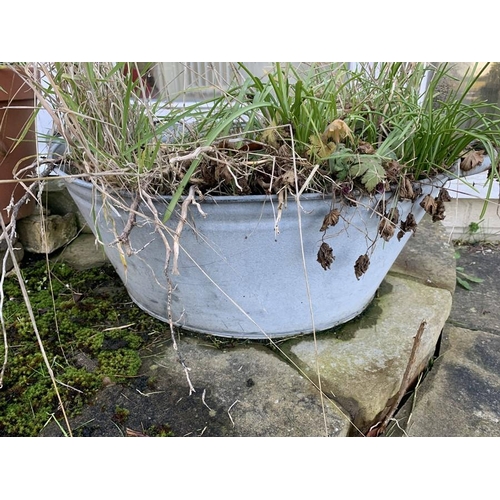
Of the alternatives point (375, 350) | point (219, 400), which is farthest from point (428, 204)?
point (219, 400)

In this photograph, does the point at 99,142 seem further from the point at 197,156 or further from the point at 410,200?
the point at 410,200

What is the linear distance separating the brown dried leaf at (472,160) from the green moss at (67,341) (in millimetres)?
822

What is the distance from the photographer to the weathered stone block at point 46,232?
1.50 meters

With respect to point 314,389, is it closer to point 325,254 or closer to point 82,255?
point 325,254

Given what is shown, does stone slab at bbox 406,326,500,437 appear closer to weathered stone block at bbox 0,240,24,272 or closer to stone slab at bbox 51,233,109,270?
stone slab at bbox 51,233,109,270

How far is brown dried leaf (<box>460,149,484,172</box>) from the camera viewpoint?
91 centimetres

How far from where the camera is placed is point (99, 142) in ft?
3.18

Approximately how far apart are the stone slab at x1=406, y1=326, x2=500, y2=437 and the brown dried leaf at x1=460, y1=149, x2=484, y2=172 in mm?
550

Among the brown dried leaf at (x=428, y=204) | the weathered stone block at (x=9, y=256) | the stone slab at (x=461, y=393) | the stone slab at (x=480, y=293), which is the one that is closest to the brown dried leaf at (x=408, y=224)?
the brown dried leaf at (x=428, y=204)

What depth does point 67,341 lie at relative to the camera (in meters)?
1.11

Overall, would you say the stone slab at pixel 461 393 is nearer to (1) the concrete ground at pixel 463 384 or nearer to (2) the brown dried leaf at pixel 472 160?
(1) the concrete ground at pixel 463 384

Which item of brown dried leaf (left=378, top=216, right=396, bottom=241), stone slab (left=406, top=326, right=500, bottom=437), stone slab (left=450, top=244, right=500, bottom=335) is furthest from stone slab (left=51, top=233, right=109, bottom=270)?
stone slab (left=450, top=244, right=500, bottom=335)

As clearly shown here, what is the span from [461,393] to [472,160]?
57cm
